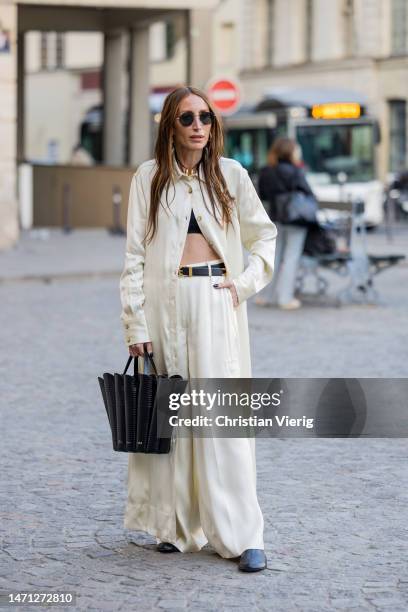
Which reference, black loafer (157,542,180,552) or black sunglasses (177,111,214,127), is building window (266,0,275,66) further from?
black loafer (157,542,180,552)

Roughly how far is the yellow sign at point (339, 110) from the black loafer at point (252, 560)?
102 ft

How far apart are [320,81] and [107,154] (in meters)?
16.5

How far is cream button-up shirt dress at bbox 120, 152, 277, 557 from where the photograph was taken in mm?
5742

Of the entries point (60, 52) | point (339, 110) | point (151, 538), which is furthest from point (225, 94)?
point (60, 52)

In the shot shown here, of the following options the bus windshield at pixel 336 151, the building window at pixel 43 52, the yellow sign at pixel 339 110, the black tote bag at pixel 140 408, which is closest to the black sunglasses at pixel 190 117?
the black tote bag at pixel 140 408

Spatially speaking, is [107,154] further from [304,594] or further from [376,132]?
[304,594]

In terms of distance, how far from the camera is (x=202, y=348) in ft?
18.7

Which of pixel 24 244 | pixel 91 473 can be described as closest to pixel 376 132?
pixel 24 244

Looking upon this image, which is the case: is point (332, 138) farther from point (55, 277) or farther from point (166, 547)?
point (166, 547)

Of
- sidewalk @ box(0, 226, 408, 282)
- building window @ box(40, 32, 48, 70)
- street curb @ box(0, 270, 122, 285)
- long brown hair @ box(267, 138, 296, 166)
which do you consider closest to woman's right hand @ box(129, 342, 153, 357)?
long brown hair @ box(267, 138, 296, 166)

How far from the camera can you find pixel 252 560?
18.4 feet

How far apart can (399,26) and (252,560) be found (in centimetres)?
4484

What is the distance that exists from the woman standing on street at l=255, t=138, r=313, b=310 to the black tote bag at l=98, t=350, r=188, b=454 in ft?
33.7

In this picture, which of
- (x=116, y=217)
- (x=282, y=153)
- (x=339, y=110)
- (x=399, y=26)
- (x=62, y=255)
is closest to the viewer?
(x=282, y=153)
